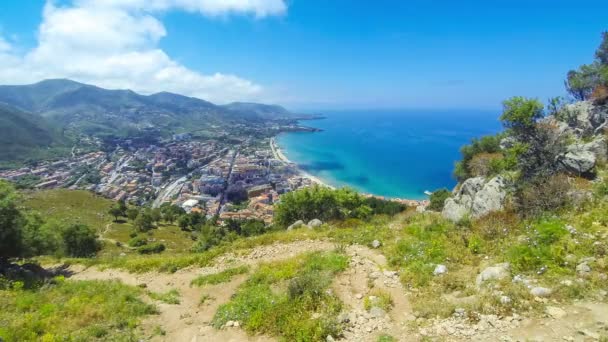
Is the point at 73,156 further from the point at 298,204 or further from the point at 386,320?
the point at 386,320

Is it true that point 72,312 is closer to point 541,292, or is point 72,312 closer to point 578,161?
point 541,292

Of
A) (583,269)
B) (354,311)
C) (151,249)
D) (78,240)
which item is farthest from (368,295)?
(151,249)

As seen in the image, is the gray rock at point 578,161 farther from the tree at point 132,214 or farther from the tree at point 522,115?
the tree at point 132,214

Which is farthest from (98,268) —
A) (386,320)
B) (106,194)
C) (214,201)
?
(106,194)

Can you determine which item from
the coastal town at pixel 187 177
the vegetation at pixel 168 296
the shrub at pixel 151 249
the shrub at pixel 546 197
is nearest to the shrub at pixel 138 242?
the shrub at pixel 151 249

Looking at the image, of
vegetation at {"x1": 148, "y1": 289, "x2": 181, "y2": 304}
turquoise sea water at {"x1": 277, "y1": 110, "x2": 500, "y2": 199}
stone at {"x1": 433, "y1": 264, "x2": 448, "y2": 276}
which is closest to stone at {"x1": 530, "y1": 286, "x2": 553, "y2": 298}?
stone at {"x1": 433, "y1": 264, "x2": 448, "y2": 276}
